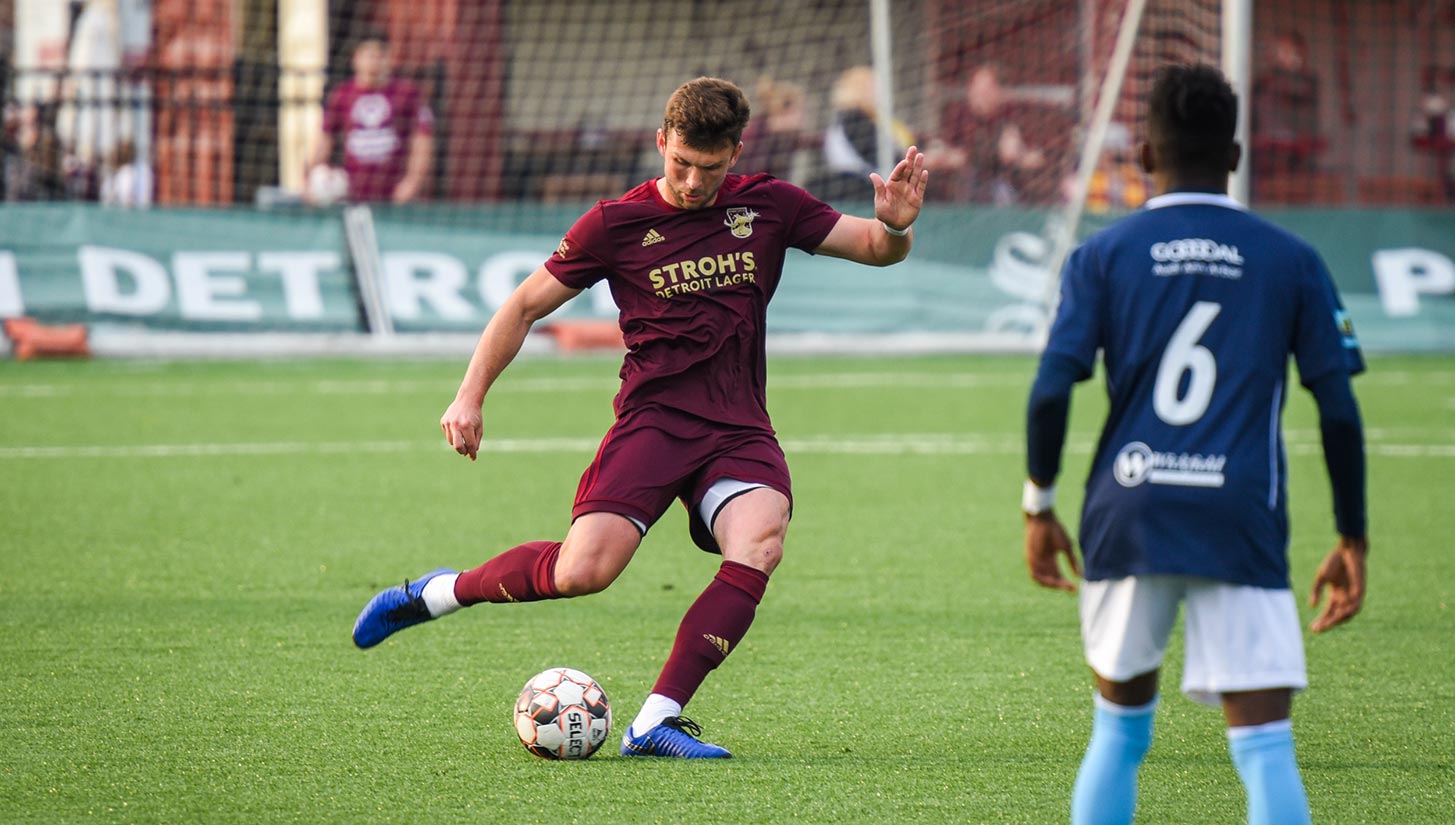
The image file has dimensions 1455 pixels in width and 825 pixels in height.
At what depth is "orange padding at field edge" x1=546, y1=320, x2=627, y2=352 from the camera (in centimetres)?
1388

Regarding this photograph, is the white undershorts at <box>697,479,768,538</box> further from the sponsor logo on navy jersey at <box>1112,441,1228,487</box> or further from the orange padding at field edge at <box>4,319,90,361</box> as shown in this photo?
the orange padding at field edge at <box>4,319,90,361</box>

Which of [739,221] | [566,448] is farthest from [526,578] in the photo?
[566,448]

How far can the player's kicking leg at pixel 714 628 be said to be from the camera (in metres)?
4.26

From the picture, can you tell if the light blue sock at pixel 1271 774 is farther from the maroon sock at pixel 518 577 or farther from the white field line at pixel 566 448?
the white field line at pixel 566 448

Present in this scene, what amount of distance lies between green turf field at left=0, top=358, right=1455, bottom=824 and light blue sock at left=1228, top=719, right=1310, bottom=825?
0.87 meters

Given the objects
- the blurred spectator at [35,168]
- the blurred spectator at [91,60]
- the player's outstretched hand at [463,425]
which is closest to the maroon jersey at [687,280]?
the player's outstretched hand at [463,425]

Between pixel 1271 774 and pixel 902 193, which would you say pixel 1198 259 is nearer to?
pixel 1271 774

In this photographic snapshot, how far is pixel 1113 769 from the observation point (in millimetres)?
3158

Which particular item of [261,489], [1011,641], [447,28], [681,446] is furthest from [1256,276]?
[447,28]

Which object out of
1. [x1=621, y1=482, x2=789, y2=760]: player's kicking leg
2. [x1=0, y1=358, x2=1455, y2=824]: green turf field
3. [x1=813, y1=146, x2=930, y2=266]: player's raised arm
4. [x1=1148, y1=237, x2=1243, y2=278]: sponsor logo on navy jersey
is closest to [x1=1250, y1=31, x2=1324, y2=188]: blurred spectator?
[x1=0, y1=358, x2=1455, y2=824]: green turf field

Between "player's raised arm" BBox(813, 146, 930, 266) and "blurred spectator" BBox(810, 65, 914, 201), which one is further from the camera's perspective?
"blurred spectator" BBox(810, 65, 914, 201)

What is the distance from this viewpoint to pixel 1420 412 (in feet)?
36.7

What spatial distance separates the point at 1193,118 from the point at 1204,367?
0.45 meters

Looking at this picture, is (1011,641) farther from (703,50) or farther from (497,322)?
(703,50)
